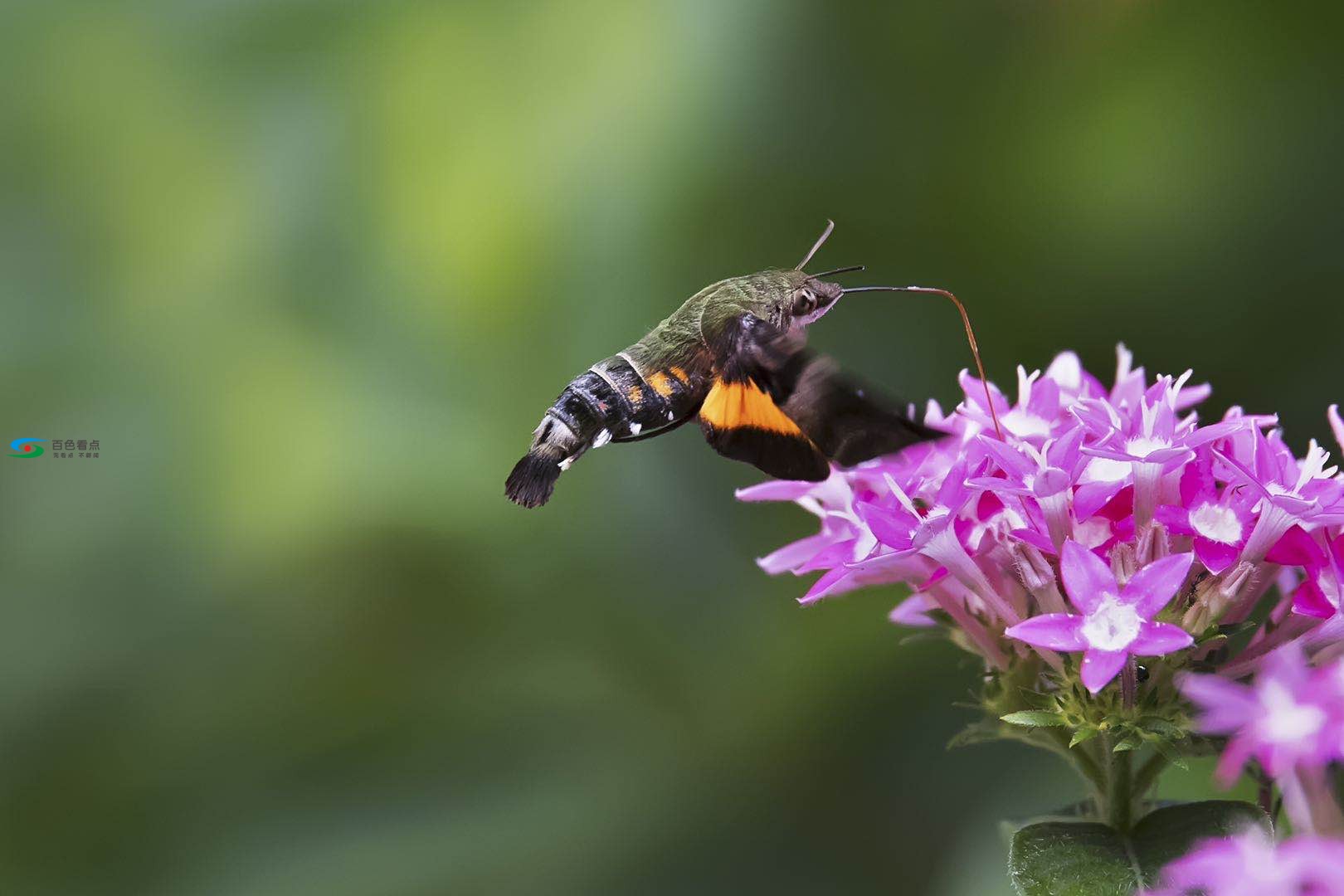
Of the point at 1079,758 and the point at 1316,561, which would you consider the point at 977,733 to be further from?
the point at 1316,561

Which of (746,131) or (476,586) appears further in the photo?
(746,131)

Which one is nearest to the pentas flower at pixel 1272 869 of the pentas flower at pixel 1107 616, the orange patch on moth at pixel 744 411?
the pentas flower at pixel 1107 616

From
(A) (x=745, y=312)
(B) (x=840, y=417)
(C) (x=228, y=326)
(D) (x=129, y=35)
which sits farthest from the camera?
(D) (x=129, y=35)

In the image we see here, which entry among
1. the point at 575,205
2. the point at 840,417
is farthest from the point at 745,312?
the point at 575,205

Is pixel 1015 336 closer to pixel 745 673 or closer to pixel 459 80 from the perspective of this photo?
pixel 745 673

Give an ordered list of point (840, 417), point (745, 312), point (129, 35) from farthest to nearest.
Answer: point (129, 35)
point (745, 312)
point (840, 417)

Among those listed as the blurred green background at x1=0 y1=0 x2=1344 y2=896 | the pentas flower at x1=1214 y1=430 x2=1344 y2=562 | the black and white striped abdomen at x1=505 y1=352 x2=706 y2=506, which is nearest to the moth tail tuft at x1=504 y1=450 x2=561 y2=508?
the black and white striped abdomen at x1=505 y1=352 x2=706 y2=506

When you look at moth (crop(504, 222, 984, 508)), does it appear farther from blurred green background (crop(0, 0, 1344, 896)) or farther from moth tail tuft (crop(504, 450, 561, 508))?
blurred green background (crop(0, 0, 1344, 896))

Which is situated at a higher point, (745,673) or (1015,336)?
(1015,336)
